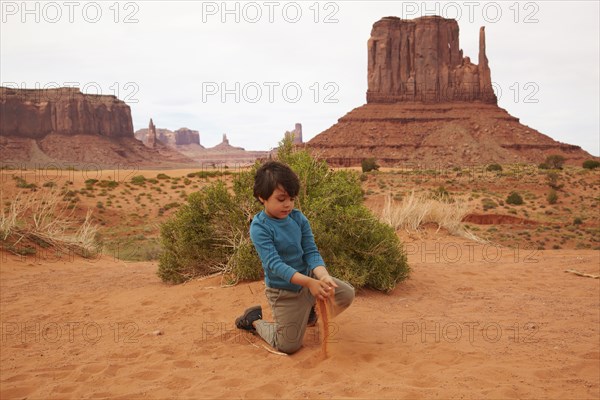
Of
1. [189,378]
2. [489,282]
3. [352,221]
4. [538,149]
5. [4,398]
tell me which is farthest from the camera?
[538,149]

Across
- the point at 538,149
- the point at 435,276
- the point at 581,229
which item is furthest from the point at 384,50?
the point at 435,276

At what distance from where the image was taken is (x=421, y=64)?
89188 millimetres

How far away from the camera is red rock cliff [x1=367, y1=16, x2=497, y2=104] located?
8500 centimetres

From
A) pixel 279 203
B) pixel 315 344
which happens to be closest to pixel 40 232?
pixel 315 344

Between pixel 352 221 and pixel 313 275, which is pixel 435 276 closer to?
pixel 352 221

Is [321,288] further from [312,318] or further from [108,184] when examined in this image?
[108,184]

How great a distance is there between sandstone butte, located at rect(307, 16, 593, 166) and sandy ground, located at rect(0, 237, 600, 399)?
53154 mm

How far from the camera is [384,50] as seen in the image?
90250 millimetres

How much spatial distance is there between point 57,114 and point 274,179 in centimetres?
10421

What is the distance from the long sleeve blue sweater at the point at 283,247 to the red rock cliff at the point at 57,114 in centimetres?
10149

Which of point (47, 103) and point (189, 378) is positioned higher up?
point (47, 103)

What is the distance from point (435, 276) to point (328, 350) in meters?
4.15

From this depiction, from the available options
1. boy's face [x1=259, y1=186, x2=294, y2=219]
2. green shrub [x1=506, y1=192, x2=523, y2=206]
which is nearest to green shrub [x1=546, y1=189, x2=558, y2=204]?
green shrub [x1=506, y1=192, x2=523, y2=206]

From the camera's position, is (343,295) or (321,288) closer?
(321,288)
